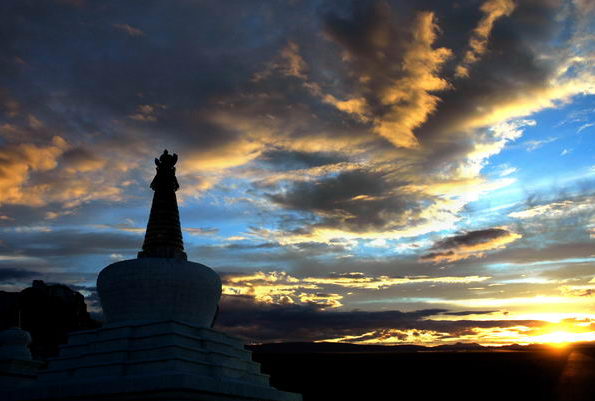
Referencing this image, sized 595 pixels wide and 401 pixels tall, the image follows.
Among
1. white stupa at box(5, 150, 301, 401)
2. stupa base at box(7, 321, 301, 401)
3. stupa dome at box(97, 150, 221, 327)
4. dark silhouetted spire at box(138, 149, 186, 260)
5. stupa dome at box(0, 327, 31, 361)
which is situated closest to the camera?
stupa base at box(7, 321, 301, 401)

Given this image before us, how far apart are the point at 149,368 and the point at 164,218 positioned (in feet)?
16.1

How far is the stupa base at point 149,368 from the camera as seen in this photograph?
38.2 feet

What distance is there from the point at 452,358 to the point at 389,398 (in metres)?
4.84

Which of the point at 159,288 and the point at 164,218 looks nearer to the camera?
the point at 159,288

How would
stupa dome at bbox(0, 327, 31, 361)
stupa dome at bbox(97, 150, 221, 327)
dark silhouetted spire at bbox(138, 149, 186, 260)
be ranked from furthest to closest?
stupa dome at bbox(0, 327, 31, 361), dark silhouetted spire at bbox(138, 149, 186, 260), stupa dome at bbox(97, 150, 221, 327)

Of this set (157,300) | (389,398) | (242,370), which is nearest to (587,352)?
(389,398)

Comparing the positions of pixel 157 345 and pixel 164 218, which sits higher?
pixel 164 218

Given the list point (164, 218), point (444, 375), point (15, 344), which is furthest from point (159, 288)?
A: point (444, 375)

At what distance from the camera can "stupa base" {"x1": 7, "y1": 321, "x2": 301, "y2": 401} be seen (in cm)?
1163

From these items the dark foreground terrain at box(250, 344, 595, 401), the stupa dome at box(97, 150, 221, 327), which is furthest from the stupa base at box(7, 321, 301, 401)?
the dark foreground terrain at box(250, 344, 595, 401)

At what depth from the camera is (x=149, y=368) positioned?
491 inches

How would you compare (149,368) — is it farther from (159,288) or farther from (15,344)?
(15,344)

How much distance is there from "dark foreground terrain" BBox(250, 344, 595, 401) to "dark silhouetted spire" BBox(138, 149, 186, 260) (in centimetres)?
2255

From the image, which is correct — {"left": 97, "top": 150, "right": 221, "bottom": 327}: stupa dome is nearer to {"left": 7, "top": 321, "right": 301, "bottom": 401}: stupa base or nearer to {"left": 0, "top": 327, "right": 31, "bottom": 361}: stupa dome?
{"left": 7, "top": 321, "right": 301, "bottom": 401}: stupa base
